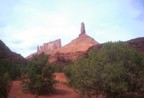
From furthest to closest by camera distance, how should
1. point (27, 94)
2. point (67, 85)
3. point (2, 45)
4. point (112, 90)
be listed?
point (2, 45) < point (67, 85) < point (27, 94) < point (112, 90)

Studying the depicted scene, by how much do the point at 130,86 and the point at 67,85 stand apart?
11626 mm

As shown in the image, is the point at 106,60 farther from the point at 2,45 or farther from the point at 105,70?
the point at 2,45

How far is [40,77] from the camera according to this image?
30125 mm

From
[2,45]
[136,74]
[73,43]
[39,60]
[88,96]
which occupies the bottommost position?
[88,96]

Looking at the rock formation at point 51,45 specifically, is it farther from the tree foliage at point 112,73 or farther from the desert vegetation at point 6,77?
the tree foliage at point 112,73

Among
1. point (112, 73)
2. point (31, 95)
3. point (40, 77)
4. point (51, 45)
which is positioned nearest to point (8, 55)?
point (40, 77)

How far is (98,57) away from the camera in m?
26.3

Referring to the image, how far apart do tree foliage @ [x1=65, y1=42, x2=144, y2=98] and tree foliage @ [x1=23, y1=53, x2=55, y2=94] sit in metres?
4.16

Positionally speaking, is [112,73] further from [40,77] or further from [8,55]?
[8,55]

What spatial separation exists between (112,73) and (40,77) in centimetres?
855

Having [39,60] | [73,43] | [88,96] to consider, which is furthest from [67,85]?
[73,43]

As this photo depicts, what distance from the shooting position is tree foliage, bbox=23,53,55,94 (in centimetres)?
2982

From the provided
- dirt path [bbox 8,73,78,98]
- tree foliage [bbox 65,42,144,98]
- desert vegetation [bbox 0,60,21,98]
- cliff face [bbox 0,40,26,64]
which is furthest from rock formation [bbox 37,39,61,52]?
tree foliage [bbox 65,42,144,98]

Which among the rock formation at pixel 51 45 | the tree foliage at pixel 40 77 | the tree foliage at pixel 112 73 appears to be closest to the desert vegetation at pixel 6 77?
the tree foliage at pixel 40 77
